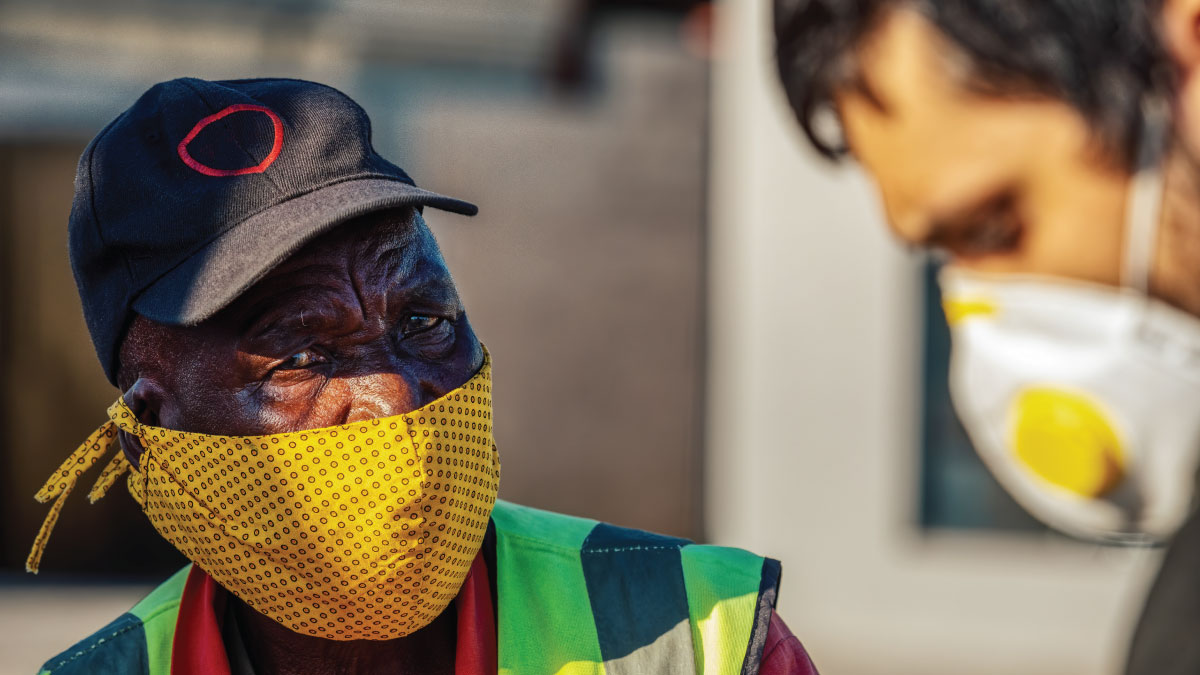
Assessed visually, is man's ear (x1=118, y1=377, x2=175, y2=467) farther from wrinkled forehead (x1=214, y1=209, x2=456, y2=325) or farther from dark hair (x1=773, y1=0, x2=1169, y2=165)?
dark hair (x1=773, y1=0, x2=1169, y2=165)

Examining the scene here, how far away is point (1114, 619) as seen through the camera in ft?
21.7

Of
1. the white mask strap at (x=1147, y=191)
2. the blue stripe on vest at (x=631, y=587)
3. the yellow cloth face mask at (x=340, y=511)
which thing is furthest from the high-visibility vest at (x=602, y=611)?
the white mask strap at (x=1147, y=191)

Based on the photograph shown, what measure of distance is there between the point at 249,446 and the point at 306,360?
18 cm

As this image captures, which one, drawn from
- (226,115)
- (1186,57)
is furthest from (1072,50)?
(226,115)

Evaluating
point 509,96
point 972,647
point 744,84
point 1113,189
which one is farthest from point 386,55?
point 1113,189

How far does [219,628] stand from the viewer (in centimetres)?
227

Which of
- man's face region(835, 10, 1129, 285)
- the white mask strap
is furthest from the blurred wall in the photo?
the white mask strap

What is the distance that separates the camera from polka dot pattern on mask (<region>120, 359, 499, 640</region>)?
6.65ft

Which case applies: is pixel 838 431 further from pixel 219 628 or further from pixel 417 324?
pixel 219 628

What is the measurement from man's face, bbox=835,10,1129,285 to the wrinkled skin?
86 cm

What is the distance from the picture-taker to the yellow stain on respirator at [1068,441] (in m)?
1.73

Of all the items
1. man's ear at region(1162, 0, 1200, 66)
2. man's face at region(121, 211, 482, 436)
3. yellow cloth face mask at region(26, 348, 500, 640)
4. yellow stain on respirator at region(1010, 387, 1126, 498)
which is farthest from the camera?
man's face at region(121, 211, 482, 436)

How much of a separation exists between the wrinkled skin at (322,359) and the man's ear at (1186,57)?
3.98 ft

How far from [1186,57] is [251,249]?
138cm
